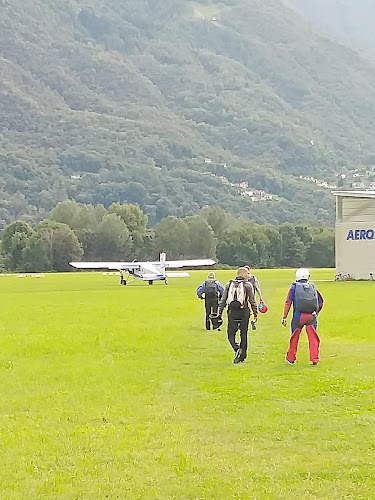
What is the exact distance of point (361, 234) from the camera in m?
61.8

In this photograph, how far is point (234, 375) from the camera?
1552 centimetres

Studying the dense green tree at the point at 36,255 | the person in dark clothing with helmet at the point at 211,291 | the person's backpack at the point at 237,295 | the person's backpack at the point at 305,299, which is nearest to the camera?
the person's backpack at the point at 305,299

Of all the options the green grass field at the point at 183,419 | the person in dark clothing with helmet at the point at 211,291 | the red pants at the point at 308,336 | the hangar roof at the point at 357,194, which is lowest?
the green grass field at the point at 183,419

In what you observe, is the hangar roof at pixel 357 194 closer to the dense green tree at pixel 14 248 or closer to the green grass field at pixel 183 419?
the green grass field at pixel 183 419

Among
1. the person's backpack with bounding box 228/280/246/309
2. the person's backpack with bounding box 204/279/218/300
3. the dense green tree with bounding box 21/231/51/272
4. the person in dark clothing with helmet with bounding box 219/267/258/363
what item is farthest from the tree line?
the person's backpack with bounding box 228/280/246/309

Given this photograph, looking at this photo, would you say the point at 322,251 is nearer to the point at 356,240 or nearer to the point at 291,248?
the point at 291,248

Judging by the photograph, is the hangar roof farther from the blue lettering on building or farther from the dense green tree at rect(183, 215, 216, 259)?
the dense green tree at rect(183, 215, 216, 259)

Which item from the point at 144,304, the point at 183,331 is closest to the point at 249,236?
the point at 144,304

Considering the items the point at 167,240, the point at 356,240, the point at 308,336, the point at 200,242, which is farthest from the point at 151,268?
the point at 200,242

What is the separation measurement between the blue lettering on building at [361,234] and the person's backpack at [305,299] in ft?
151

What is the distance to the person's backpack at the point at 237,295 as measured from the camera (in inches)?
669

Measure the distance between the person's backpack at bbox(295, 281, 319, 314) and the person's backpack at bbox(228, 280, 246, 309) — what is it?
1128mm

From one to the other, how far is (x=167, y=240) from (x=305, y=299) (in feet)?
422

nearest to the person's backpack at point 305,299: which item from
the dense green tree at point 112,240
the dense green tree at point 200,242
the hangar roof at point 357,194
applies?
the hangar roof at point 357,194
